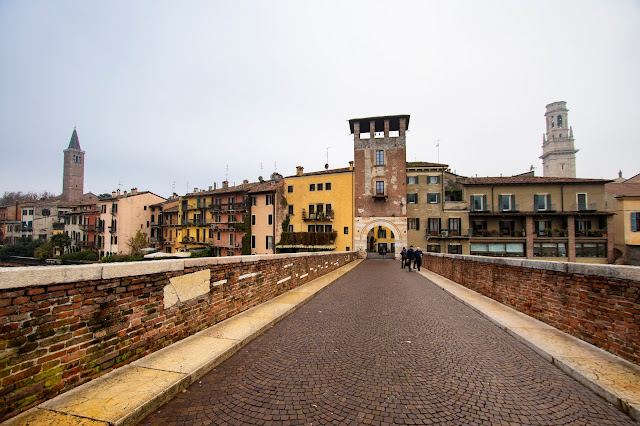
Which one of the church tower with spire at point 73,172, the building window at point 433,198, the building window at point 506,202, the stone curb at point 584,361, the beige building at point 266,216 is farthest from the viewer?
the church tower with spire at point 73,172

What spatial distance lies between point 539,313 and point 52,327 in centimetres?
850

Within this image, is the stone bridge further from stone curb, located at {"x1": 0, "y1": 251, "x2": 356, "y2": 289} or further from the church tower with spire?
the church tower with spire

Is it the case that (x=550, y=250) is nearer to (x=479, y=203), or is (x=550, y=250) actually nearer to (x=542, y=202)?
(x=542, y=202)

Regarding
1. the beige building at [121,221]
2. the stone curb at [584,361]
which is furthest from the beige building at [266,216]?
the stone curb at [584,361]

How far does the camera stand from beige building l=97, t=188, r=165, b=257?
4788 centimetres

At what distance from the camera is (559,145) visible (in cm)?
7875

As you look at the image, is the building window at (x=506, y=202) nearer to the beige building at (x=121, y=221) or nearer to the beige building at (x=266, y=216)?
the beige building at (x=266, y=216)

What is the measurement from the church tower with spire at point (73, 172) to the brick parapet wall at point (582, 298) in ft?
430

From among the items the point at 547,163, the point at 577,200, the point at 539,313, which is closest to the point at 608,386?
the point at 539,313

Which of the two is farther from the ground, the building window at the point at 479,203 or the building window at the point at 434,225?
the building window at the point at 479,203

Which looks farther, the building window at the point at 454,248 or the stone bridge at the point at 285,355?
the building window at the point at 454,248

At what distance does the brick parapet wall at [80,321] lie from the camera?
2.77 m

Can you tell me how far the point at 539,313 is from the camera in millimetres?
6566

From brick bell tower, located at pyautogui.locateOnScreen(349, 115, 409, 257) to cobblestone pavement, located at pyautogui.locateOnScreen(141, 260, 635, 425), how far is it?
34.4 meters
